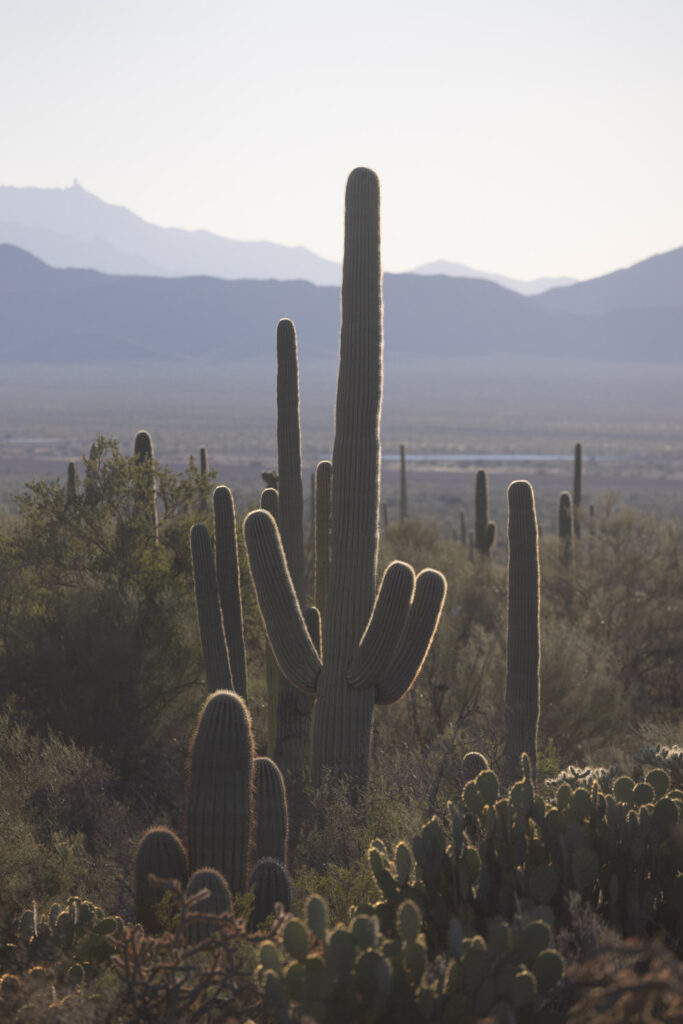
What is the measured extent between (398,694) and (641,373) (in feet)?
639

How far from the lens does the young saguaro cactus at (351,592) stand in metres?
9.03

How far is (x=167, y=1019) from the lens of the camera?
4.19 meters

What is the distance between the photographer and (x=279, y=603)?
355 inches

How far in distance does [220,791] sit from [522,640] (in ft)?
12.6

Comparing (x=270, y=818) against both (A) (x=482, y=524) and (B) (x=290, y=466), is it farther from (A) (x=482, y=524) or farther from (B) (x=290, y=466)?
(A) (x=482, y=524)

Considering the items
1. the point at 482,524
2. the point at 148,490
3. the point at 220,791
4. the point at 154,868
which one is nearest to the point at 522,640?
the point at 220,791

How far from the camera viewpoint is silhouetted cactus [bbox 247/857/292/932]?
20.9 ft

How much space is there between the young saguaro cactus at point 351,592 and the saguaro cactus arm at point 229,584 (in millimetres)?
1434

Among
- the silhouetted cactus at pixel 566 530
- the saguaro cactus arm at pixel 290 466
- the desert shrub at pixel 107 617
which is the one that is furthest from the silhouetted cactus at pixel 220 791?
the silhouetted cactus at pixel 566 530

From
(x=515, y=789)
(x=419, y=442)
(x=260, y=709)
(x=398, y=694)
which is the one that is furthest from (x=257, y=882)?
(x=419, y=442)

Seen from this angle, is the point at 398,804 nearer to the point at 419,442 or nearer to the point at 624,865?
the point at 624,865

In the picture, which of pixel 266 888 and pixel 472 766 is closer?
pixel 266 888

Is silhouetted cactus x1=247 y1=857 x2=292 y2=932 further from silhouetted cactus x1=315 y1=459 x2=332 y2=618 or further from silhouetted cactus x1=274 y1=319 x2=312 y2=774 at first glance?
silhouetted cactus x1=315 y1=459 x2=332 y2=618

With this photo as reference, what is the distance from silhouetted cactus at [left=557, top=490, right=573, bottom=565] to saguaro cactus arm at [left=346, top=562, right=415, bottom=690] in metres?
11.3
